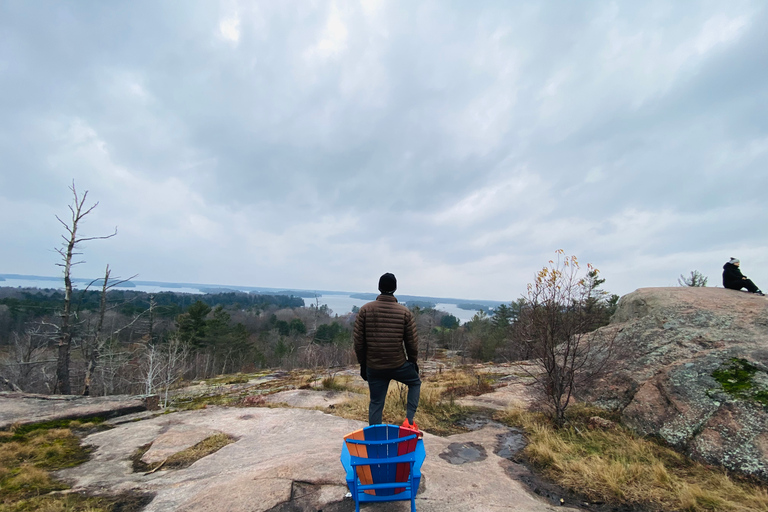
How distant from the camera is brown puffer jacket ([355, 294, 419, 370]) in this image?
407 centimetres

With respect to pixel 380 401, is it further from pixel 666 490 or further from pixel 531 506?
pixel 666 490

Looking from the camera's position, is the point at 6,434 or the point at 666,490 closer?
the point at 666,490

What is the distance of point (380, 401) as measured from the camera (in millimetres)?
4246

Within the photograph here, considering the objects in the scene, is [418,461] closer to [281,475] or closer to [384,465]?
[384,465]

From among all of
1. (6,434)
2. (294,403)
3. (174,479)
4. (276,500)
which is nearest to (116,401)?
(6,434)

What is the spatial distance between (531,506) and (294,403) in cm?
731

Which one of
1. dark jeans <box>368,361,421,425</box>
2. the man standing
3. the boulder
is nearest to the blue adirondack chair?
the man standing

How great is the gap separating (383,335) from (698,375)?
518 centimetres

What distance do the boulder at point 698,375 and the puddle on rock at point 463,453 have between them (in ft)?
8.60

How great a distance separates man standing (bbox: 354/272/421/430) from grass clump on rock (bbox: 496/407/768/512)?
2.04m

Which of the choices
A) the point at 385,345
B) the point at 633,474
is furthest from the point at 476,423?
the point at 385,345

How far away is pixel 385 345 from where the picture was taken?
13.3 feet

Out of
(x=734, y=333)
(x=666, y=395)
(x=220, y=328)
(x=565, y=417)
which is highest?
(x=734, y=333)

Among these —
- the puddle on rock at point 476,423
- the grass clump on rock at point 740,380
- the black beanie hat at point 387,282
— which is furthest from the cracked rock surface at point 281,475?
the grass clump on rock at point 740,380
